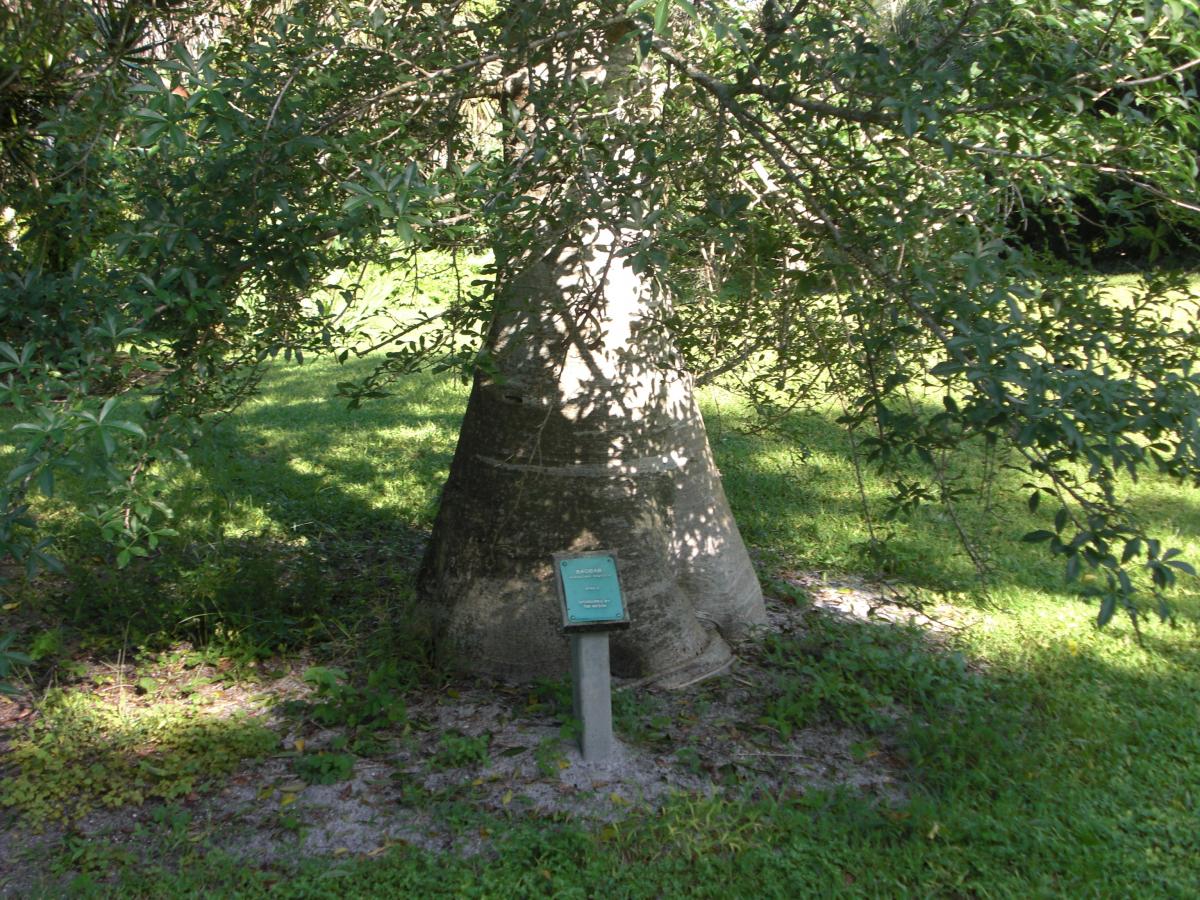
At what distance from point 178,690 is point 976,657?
3294 millimetres

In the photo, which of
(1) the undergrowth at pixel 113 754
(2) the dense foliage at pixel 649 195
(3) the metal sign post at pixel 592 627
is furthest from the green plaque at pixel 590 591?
(1) the undergrowth at pixel 113 754

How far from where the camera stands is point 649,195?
3008 millimetres

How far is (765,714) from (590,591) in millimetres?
970

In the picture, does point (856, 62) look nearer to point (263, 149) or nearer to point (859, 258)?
point (859, 258)

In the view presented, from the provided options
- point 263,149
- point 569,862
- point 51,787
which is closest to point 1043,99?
point 263,149

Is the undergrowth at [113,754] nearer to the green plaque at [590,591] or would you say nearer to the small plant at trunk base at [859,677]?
the green plaque at [590,591]

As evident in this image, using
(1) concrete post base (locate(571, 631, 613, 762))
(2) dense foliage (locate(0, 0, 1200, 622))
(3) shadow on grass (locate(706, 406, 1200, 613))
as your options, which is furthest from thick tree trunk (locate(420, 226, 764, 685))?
(3) shadow on grass (locate(706, 406, 1200, 613))

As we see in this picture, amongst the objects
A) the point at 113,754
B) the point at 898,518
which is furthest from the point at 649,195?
the point at 898,518

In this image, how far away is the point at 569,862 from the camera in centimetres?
334

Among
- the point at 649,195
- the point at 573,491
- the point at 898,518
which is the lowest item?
the point at 898,518

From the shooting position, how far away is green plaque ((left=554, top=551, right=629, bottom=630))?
3.67 metres

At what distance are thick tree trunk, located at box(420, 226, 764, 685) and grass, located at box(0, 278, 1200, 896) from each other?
0.37m

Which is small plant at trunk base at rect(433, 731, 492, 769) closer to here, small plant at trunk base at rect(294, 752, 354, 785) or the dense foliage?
small plant at trunk base at rect(294, 752, 354, 785)

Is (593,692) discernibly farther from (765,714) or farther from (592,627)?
(765,714)
